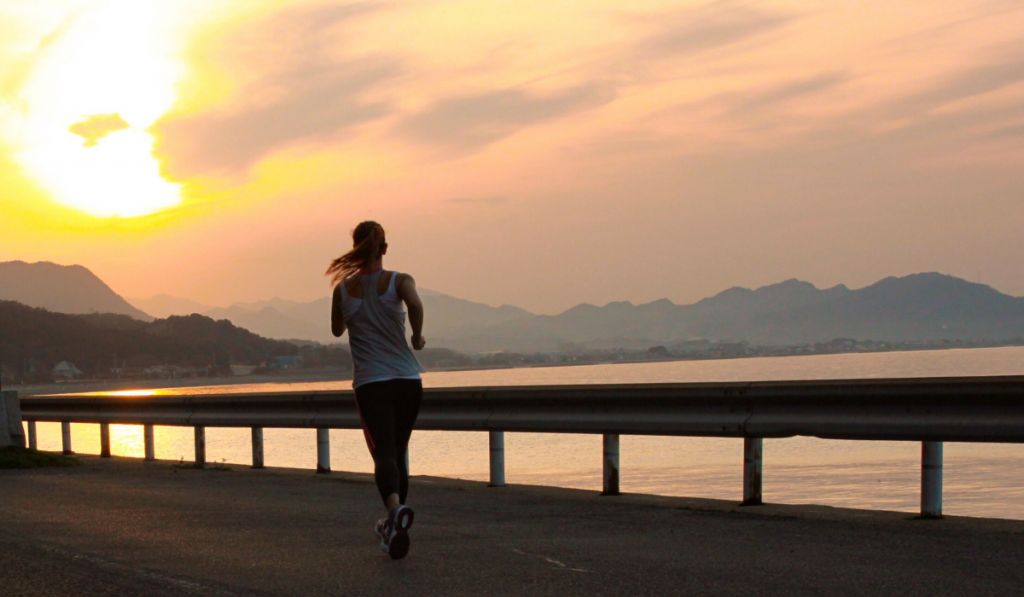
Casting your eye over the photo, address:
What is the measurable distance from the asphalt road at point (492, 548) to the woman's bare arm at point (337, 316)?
1.17m

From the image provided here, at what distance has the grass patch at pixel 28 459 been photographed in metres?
11.9

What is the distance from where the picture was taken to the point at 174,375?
12194cm

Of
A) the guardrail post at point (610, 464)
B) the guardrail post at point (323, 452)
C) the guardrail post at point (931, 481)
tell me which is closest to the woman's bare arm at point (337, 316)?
the guardrail post at point (610, 464)

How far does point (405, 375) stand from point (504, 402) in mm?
3449

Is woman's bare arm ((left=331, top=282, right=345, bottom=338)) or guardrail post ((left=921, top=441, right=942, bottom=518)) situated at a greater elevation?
woman's bare arm ((left=331, top=282, right=345, bottom=338))

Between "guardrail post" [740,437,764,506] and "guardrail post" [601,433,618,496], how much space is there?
1137mm

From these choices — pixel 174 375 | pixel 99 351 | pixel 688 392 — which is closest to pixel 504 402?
pixel 688 392

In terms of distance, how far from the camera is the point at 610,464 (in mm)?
8727

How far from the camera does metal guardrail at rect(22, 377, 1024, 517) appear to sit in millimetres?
6812

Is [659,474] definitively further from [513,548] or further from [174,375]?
[174,375]

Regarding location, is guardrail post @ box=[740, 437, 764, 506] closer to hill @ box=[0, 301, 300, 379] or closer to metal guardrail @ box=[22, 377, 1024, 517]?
metal guardrail @ box=[22, 377, 1024, 517]

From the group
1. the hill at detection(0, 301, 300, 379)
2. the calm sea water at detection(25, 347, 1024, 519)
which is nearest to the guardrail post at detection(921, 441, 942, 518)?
the calm sea water at detection(25, 347, 1024, 519)

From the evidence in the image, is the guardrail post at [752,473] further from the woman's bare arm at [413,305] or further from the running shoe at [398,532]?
the running shoe at [398,532]

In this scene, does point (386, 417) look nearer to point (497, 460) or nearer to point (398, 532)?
point (398, 532)
